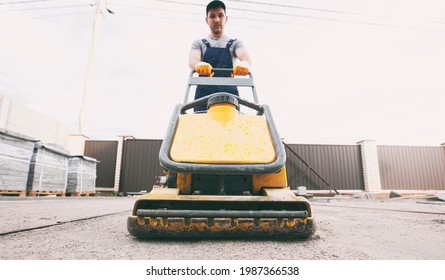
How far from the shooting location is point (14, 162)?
18.4 ft

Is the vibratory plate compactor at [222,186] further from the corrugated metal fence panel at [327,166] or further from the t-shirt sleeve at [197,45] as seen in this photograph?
the corrugated metal fence panel at [327,166]

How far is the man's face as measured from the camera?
8.47 feet

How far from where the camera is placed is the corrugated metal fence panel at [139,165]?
1141 cm

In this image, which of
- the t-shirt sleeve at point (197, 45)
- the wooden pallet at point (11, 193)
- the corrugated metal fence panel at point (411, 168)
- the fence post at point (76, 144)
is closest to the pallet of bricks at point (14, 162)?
the wooden pallet at point (11, 193)

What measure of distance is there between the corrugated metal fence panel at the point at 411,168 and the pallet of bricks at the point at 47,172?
1328cm

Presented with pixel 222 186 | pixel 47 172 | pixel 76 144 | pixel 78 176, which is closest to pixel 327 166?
pixel 78 176

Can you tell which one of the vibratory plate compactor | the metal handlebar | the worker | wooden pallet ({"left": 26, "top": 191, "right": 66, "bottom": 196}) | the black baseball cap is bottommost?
wooden pallet ({"left": 26, "top": 191, "right": 66, "bottom": 196})

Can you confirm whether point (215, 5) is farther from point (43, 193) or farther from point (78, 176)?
point (78, 176)

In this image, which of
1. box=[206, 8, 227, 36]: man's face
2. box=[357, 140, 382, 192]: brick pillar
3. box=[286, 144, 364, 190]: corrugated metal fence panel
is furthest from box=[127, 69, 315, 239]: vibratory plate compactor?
box=[357, 140, 382, 192]: brick pillar

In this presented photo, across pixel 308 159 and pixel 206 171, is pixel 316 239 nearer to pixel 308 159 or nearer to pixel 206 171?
pixel 206 171

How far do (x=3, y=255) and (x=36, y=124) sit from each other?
26.5 m

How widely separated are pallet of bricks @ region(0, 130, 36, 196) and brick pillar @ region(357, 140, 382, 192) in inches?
506

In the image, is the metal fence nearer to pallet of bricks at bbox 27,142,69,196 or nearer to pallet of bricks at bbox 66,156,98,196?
pallet of bricks at bbox 66,156,98,196

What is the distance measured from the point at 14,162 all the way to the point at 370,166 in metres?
13.2
